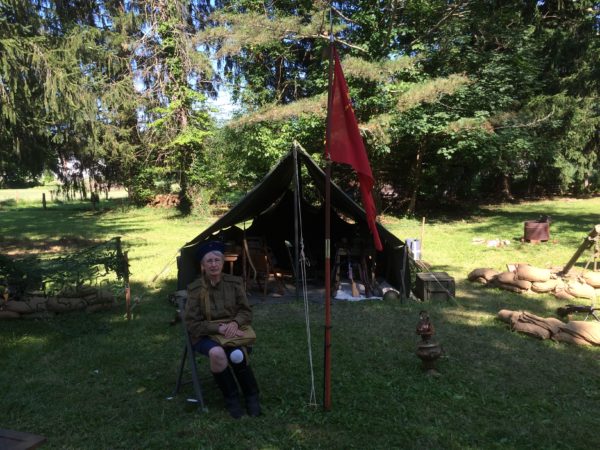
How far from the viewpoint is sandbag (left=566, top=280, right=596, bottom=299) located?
19.7 ft

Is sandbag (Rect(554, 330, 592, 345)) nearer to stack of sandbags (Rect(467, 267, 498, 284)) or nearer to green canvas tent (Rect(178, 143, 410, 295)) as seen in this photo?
green canvas tent (Rect(178, 143, 410, 295))

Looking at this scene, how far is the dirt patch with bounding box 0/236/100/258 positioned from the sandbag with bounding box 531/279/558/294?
29.3 ft

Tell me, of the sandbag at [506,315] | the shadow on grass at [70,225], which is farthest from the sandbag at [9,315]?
the shadow on grass at [70,225]

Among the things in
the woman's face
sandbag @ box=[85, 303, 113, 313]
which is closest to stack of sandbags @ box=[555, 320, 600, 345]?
the woman's face

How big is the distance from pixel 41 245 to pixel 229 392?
9.43 meters

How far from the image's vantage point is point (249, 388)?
3.14 meters

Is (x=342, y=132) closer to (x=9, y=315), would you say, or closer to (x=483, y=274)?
(x=9, y=315)

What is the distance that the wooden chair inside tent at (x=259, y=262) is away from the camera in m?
6.60

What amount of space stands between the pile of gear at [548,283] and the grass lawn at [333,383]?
7.4 inches

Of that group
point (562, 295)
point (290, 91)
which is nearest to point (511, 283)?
point (562, 295)

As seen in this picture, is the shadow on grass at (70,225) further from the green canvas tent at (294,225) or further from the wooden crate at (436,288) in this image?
the wooden crate at (436,288)

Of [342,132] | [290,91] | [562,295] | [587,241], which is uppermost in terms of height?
[290,91]

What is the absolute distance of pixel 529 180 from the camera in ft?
66.7

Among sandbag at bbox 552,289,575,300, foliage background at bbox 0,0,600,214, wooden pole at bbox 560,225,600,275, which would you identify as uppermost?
foliage background at bbox 0,0,600,214
